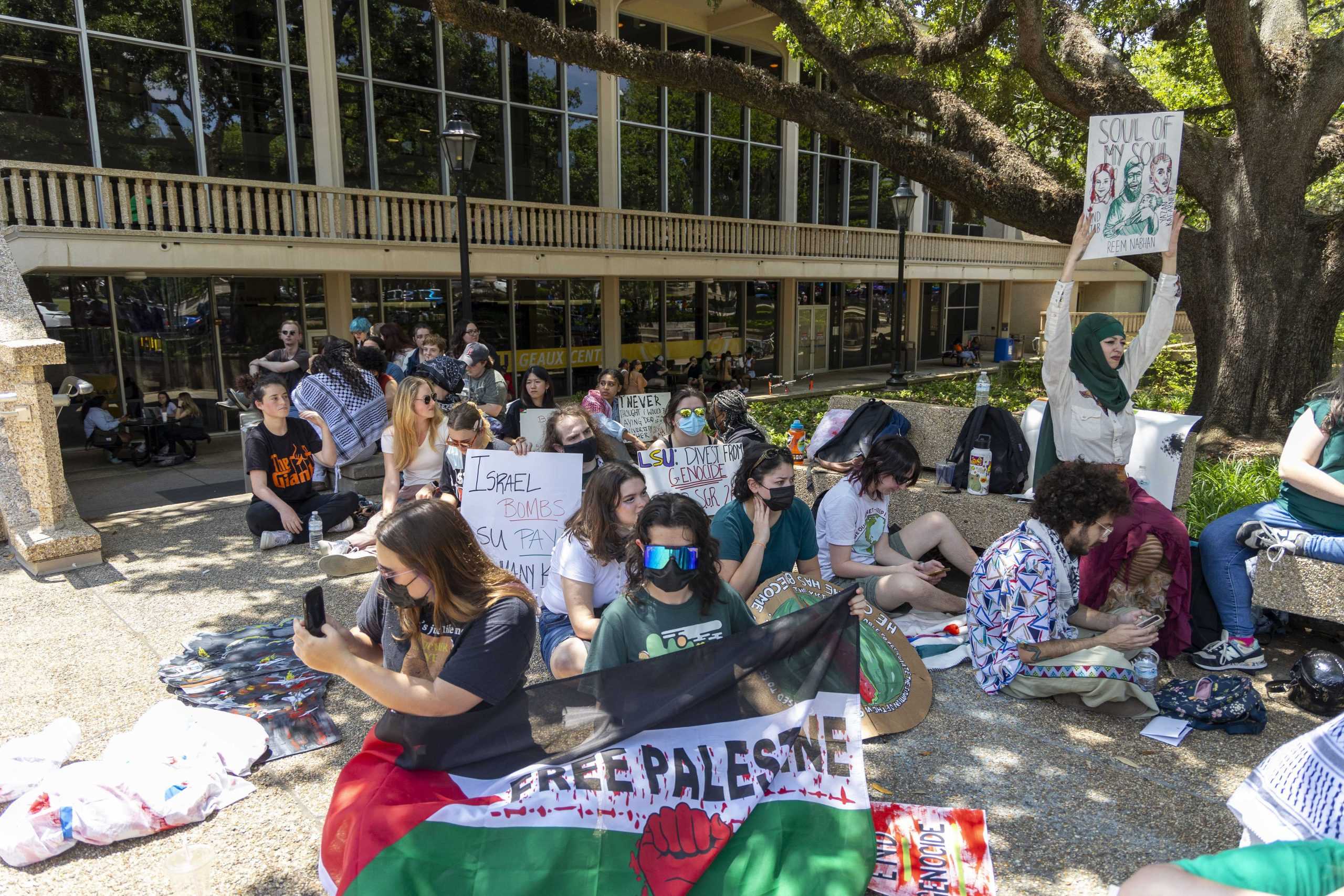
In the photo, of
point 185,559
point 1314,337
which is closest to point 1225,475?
point 1314,337

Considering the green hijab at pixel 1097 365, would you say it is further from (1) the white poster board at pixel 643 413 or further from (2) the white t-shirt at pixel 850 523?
(1) the white poster board at pixel 643 413

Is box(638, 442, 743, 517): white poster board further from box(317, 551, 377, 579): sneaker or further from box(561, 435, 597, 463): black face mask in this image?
box(317, 551, 377, 579): sneaker

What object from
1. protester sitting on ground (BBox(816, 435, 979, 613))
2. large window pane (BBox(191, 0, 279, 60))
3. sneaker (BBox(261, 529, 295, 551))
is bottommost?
sneaker (BBox(261, 529, 295, 551))

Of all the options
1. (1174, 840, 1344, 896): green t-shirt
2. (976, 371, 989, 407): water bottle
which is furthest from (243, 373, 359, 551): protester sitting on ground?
(1174, 840, 1344, 896): green t-shirt

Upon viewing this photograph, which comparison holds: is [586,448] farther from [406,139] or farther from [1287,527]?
[406,139]

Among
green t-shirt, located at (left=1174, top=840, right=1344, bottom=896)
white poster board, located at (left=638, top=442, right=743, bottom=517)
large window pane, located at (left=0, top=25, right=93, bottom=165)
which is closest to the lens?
green t-shirt, located at (left=1174, top=840, right=1344, bottom=896)

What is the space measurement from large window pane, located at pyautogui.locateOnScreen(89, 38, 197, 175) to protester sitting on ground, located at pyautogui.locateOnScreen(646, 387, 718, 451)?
10.7 meters

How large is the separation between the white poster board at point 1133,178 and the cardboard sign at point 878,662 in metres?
3.21

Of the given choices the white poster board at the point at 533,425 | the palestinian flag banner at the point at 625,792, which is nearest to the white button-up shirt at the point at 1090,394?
the palestinian flag banner at the point at 625,792

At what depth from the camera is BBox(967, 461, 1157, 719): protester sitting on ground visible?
453cm

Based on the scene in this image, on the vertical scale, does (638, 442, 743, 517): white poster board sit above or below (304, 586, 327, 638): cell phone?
below

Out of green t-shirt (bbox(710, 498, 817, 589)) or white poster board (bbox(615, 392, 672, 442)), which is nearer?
green t-shirt (bbox(710, 498, 817, 589))

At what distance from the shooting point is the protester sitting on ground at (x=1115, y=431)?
17.5 ft

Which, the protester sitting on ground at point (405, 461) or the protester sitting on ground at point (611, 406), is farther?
the protester sitting on ground at point (611, 406)
